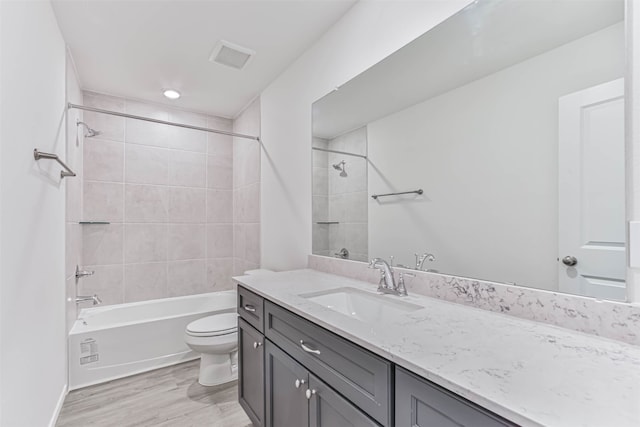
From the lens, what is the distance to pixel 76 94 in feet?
8.49

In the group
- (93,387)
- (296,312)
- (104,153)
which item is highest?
(104,153)

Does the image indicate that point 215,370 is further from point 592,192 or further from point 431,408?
point 592,192

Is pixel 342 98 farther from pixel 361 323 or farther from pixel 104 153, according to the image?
pixel 104 153

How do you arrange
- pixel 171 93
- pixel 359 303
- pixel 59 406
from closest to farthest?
1. pixel 359 303
2. pixel 59 406
3. pixel 171 93

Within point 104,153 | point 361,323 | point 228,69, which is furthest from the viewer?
point 104,153

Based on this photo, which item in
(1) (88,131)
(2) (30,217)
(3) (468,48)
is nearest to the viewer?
(3) (468,48)

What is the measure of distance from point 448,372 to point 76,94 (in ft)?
10.9

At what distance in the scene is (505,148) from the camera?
1.12m

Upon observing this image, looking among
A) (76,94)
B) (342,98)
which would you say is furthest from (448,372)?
(76,94)

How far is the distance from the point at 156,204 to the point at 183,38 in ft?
5.80

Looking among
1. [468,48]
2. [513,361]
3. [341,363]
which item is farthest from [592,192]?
[341,363]

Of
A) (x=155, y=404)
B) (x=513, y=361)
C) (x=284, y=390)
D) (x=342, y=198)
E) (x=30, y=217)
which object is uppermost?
(x=342, y=198)

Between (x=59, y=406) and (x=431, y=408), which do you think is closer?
(x=431, y=408)

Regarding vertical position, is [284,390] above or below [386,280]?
below
